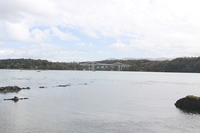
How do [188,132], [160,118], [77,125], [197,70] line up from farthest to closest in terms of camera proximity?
[197,70]
[160,118]
[77,125]
[188,132]

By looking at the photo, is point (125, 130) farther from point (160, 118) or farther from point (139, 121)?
point (160, 118)

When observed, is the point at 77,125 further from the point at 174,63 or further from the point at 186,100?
the point at 174,63

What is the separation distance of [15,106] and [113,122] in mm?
11207

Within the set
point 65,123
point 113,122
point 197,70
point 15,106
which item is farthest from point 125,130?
point 197,70

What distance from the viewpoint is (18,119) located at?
16.8 metres

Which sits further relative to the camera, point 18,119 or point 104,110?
point 104,110

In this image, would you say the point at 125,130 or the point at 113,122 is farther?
the point at 113,122

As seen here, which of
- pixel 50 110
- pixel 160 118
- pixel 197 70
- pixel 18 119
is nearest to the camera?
pixel 18 119

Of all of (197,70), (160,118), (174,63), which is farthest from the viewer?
(174,63)

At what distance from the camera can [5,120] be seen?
1639cm

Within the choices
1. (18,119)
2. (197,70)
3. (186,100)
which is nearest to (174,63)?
(197,70)

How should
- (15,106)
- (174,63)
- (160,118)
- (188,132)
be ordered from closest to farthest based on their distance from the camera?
1. (188,132)
2. (160,118)
3. (15,106)
4. (174,63)

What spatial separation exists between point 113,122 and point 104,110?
459 cm

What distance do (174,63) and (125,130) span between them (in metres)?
168
